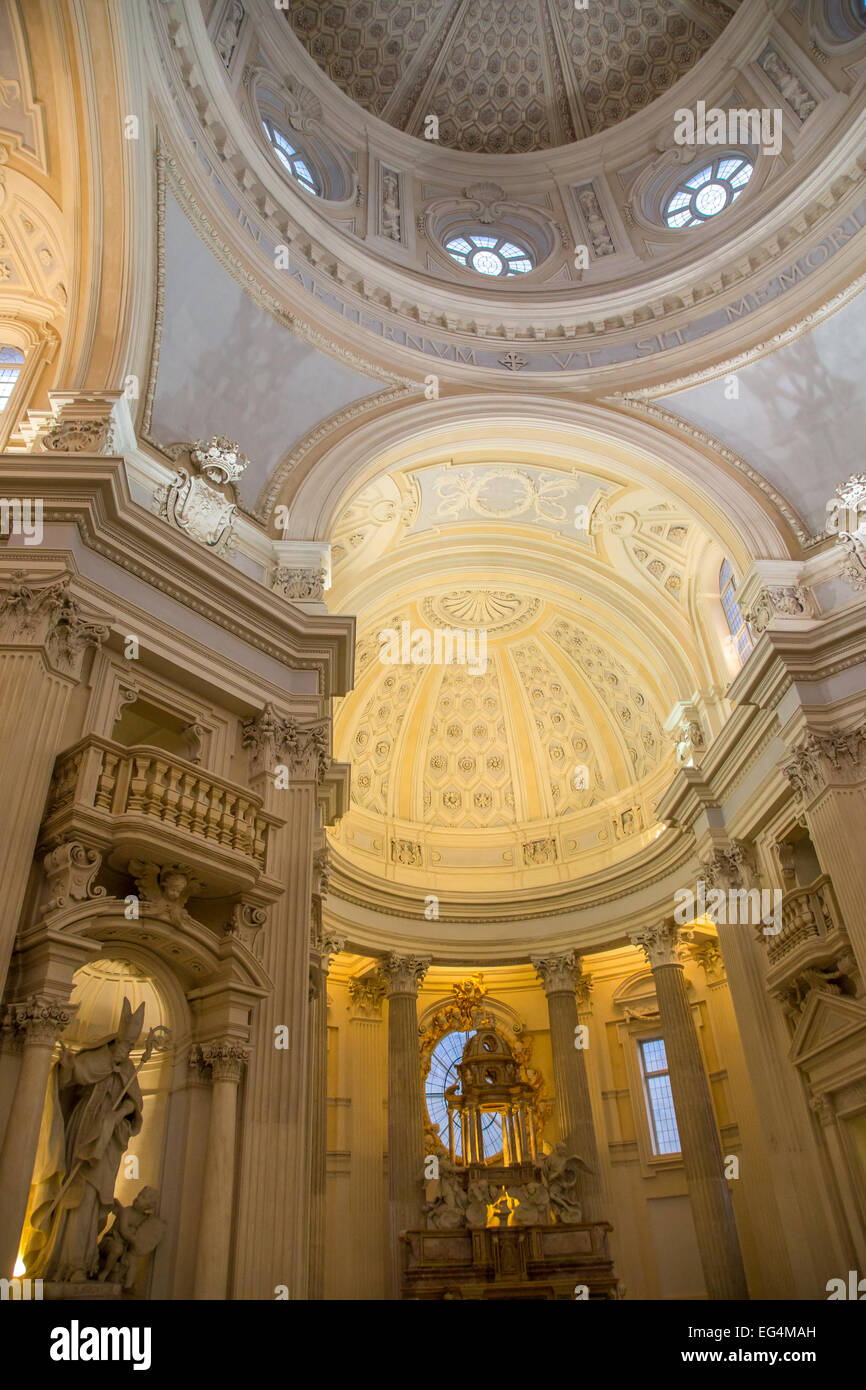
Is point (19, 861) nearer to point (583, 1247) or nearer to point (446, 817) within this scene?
point (583, 1247)

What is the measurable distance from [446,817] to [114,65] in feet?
64.8

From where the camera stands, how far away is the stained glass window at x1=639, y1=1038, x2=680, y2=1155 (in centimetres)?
2336

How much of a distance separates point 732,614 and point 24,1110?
683 inches

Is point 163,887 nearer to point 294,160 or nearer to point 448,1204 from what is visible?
point 448,1204

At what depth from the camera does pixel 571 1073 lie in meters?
22.9

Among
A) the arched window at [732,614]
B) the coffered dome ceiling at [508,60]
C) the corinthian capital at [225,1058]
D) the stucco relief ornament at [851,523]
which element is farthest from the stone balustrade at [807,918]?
the coffered dome ceiling at [508,60]

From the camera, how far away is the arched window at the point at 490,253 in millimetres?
21906

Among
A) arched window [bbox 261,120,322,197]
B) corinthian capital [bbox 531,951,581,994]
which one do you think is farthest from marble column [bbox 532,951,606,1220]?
arched window [bbox 261,120,322,197]

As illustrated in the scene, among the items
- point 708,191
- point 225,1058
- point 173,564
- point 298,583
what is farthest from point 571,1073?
point 708,191

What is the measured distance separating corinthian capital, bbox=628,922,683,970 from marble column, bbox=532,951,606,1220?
249cm

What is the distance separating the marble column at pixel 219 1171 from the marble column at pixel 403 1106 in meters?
10.0

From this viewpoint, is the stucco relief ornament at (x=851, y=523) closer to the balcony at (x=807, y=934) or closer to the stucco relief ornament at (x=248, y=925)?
the balcony at (x=807, y=934)

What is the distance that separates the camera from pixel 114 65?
545 inches

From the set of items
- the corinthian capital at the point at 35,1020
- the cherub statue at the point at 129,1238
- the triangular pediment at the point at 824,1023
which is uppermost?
the triangular pediment at the point at 824,1023
